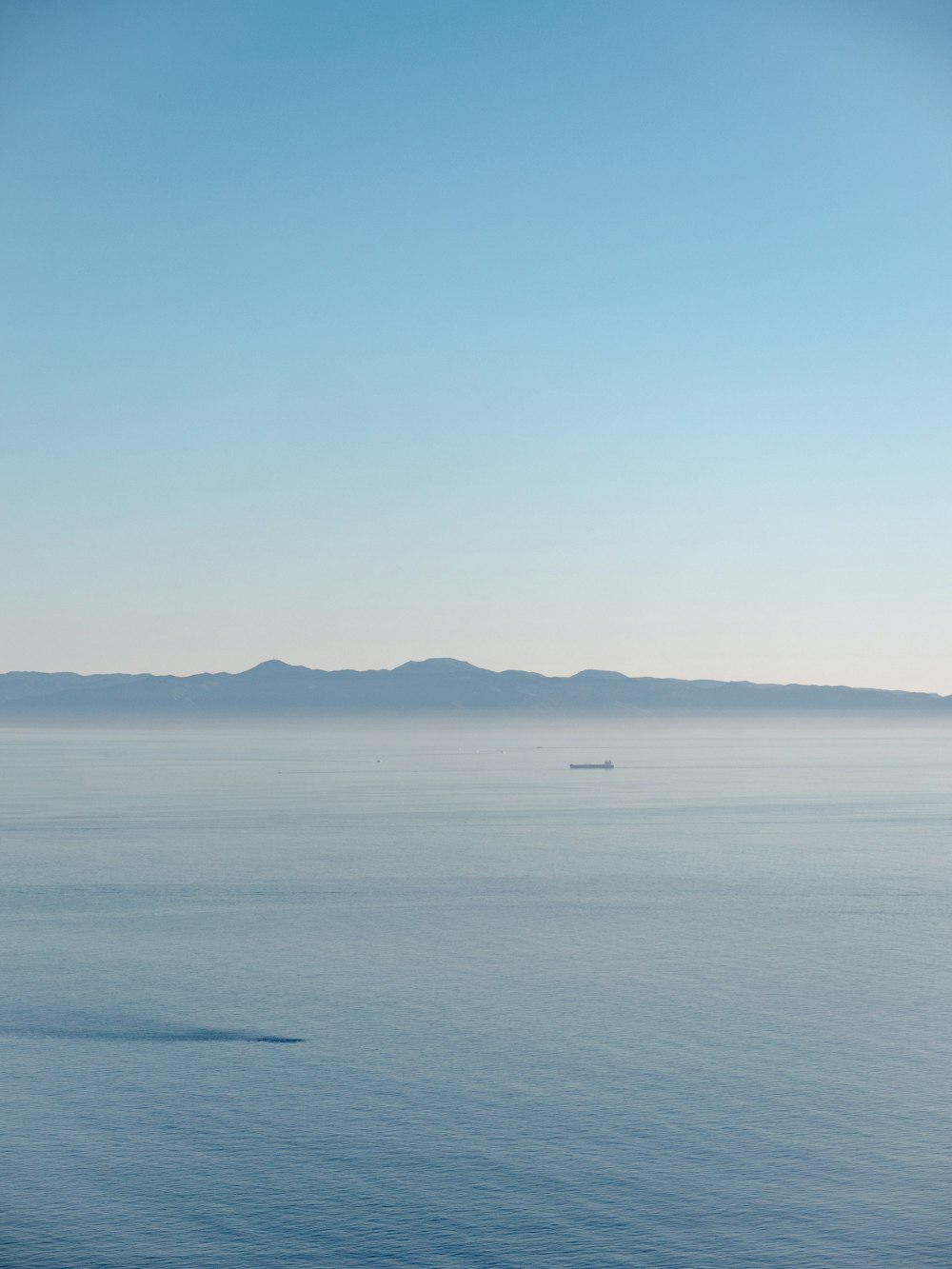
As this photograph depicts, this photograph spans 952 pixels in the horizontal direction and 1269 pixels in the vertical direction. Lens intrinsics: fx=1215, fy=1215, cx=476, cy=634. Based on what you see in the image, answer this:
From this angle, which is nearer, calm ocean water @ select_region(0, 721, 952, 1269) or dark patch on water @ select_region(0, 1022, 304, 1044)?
calm ocean water @ select_region(0, 721, 952, 1269)

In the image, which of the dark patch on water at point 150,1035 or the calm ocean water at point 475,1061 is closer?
the calm ocean water at point 475,1061

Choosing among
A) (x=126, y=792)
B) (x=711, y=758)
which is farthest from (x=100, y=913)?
(x=711, y=758)

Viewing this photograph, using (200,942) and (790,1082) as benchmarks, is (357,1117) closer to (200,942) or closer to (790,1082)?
(790,1082)

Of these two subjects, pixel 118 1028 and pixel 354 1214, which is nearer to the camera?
pixel 354 1214

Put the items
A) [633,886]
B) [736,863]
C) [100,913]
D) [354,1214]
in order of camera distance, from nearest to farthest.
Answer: [354,1214] < [100,913] < [633,886] < [736,863]

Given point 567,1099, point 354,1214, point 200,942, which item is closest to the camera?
point 354,1214

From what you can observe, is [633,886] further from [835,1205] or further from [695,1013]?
[835,1205]
